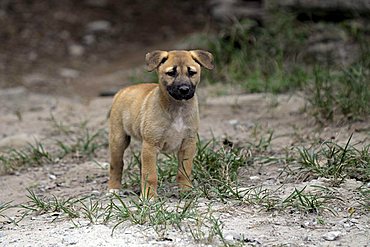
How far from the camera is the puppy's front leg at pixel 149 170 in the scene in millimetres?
5672

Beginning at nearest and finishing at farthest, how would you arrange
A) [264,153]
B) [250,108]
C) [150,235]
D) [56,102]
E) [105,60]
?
[150,235], [264,153], [250,108], [56,102], [105,60]

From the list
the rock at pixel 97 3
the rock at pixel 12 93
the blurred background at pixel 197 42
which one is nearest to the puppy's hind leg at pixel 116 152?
the blurred background at pixel 197 42

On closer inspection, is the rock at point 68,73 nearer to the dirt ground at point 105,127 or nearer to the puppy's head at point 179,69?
the dirt ground at point 105,127

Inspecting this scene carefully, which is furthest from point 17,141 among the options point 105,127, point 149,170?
point 149,170

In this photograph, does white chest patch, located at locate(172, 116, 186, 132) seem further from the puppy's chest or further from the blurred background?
the blurred background

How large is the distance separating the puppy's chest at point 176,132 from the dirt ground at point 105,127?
1.69 ft

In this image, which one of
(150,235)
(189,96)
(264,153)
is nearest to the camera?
(150,235)

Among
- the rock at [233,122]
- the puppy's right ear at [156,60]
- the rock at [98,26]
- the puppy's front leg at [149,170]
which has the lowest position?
the rock at [233,122]

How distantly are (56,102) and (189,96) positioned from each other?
4902 mm

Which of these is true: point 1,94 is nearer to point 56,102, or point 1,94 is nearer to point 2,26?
point 56,102

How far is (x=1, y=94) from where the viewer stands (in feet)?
34.9

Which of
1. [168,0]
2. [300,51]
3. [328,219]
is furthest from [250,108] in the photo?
[168,0]

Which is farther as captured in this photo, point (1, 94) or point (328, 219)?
point (1, 94)

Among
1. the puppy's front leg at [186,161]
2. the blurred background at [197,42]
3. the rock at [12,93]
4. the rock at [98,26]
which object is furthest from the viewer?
the rock at [98,26]
